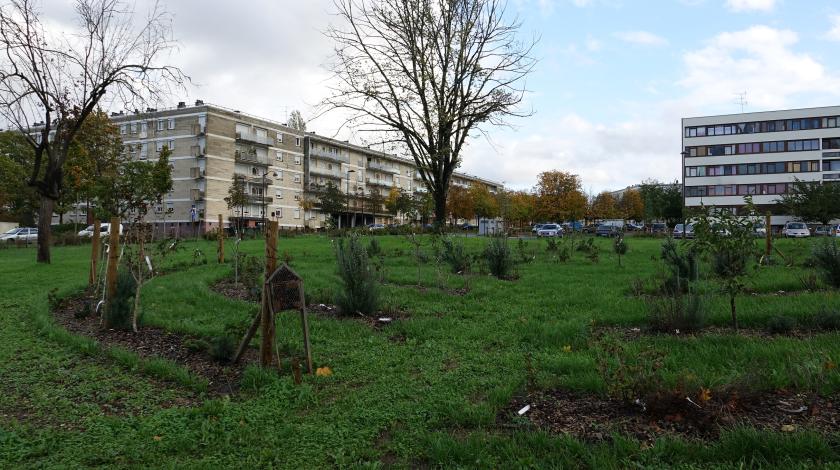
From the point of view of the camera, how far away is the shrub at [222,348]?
5453 millimetres

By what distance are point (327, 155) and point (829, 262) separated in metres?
79.0

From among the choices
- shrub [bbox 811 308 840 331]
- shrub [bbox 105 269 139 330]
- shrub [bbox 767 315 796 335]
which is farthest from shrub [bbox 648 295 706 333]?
shrub [bbox 105 269 139 330]

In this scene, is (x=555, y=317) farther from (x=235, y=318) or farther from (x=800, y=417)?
(x=235, y=318)

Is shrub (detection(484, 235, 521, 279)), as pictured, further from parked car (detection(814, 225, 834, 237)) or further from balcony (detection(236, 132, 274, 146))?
balcony (detection(236, 132, 274, 146))

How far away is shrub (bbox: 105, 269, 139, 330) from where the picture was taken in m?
6.98

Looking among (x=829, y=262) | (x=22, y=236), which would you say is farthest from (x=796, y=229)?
(x=22, y=236)

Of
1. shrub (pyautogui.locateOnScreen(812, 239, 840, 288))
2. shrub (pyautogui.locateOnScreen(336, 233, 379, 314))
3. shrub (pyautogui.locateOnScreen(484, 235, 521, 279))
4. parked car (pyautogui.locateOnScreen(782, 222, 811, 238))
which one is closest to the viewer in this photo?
shrub (pyautogui.locateOnScreen(336, 233, 379, 314))

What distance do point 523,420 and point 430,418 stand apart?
70 cm

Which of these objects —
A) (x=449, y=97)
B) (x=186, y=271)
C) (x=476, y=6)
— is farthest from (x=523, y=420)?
(x=476, y=6)

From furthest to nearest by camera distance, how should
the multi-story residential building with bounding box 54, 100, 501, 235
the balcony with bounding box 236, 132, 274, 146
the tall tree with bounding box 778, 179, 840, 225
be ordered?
the balcony with bounding box 236, 132, 274, 146 → the multi-story residential building with bounding box 54, 100, 501, 235 → the tall tree with bounding box 778, 179, 840, 225

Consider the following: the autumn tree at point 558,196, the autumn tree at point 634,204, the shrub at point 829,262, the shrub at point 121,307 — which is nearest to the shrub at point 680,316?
the shrub at point 829,262

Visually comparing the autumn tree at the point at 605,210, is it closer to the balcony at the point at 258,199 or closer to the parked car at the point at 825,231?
the parked car at the point at 825,231

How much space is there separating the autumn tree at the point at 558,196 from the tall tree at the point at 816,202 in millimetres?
22430

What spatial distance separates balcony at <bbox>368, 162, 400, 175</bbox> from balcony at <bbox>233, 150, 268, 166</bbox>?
27.3 metres
